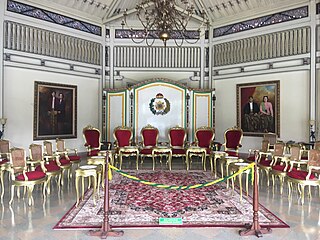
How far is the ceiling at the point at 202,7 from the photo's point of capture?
31.0 feet

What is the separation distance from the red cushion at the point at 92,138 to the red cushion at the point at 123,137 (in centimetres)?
62

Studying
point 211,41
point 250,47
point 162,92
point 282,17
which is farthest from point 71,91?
point 282,17

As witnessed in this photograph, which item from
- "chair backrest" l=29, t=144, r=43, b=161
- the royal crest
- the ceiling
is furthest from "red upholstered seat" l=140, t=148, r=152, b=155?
the ceiling

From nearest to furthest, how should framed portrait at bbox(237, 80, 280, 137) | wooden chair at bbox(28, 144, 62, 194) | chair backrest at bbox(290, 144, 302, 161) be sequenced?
Result: wooden chair at bbox(28, 144, 62, 194)
chair backrest at bbox(290, 144, 302, 161)
framed portrait at bbox(237, 80, 280, 137)

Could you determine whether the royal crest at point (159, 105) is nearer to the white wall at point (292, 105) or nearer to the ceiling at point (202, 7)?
the white wall at point (292, 105)

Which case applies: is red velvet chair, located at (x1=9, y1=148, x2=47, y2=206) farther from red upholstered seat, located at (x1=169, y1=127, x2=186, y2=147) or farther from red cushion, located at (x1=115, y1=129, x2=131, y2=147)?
red upholstered seat, located at (x1=169, y1=127, x2=186, y2=147)

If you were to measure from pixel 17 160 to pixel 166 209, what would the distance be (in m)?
2.71

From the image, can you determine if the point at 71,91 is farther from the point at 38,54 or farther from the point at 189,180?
the point at 189,180

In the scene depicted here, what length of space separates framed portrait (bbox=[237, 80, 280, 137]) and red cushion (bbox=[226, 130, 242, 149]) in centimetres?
174

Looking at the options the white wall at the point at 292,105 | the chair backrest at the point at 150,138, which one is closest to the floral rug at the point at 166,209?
the chair backrest at the point at 150,138

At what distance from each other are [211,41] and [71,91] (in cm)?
583

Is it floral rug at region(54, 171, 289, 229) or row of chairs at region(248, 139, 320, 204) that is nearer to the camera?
floral rug at region(54, 171, 289, 229)

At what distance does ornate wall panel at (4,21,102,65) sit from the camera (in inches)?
339

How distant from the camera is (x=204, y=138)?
28.5 ft
